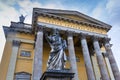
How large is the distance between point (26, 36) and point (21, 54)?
115 inches

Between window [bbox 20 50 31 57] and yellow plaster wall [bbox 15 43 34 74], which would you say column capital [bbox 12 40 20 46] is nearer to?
yellow plaster wall [bbox 15 43 34 74]

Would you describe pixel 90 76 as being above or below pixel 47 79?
above

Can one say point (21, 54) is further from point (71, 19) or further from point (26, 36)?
point (71, 19)

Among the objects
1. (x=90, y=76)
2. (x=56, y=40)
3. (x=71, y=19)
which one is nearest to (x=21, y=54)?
(x=71, y=19)

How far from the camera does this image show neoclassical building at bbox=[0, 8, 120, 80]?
17163 millimetres

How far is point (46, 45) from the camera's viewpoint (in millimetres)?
21250

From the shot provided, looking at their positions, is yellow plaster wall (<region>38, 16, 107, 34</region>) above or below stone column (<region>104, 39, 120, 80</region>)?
above

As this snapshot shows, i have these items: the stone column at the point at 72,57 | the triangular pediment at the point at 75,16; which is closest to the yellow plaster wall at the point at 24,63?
the stone column at the point at 72,57

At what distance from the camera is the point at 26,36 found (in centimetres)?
2080

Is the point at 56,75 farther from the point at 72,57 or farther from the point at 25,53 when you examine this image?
the point at 25,53

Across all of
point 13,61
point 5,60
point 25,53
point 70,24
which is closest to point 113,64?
point 70,24

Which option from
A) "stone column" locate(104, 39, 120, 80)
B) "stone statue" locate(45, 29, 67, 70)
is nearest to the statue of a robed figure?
"stone statue" locate(45, 29, 67, 70)

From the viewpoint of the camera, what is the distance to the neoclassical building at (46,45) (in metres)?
17.2

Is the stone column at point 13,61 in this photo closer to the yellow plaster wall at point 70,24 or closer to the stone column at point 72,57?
the yellow plaster wall at point 70,24
